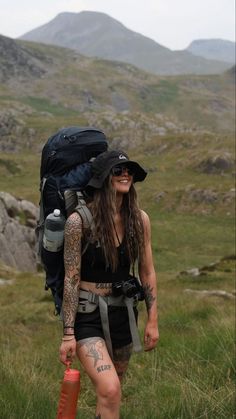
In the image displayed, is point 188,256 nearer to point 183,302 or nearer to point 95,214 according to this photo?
point 183,302

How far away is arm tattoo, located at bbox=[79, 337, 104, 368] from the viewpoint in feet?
15.1

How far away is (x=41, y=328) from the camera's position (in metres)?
12.6

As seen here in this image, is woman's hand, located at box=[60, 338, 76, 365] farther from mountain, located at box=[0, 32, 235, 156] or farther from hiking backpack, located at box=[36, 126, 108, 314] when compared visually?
mountain, located at box=[0, 32, 235, 156]

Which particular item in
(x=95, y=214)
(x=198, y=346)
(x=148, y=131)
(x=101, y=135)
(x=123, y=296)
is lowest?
(x=148, y=131)

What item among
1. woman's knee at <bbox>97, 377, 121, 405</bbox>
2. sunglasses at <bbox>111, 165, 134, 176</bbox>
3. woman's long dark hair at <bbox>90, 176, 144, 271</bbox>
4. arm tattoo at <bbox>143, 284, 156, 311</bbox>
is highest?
sunglasses at <bbox>111, 165, 134, 176</bbox>

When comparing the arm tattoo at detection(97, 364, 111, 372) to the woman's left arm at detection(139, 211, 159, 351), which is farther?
the woman's left arm at detection(139, 211, 159, 351)

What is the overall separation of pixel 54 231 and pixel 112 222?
1.75ft

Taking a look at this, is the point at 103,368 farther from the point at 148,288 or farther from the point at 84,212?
the point at 84,212

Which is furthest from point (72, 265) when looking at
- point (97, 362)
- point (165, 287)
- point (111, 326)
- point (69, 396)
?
point (165, 287)

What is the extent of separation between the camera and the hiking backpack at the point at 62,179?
190 inches

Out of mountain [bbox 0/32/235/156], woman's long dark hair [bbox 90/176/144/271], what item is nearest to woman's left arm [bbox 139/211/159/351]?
woman's long dark hair [bbox 90/176/144/271]

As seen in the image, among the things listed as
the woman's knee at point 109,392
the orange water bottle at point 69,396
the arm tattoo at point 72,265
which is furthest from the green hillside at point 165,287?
the arm tattoo at point 72,265

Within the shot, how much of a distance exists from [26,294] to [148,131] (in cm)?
8794

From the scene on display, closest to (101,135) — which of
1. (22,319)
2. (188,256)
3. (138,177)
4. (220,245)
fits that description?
(138,177)
